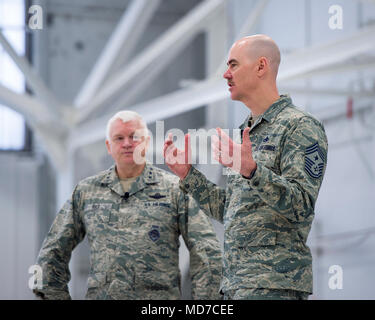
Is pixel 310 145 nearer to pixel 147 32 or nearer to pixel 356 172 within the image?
pixel 356 172

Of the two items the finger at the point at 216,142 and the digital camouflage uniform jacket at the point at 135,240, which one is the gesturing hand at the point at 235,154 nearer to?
the finger at the point at 216,142

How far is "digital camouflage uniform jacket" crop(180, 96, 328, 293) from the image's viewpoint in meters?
3.82

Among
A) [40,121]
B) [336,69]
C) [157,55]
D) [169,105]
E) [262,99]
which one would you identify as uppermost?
[157,55]

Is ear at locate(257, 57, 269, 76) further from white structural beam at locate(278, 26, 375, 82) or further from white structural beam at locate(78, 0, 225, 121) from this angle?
white structural beam at locate(78, 0, 225, 121)

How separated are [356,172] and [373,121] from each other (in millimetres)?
950

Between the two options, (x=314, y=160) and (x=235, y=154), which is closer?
(x=235, y=154)

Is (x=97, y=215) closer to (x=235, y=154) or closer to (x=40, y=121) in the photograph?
(x=235, y=154)

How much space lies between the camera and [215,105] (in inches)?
684

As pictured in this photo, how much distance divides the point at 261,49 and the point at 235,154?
2.84ft

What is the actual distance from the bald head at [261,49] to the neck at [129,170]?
1.95 m

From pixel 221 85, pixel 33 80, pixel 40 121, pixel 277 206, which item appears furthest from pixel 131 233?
pixel 40 121

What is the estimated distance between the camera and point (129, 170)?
19.8 ft

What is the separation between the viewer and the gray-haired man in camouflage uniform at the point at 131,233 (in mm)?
5734

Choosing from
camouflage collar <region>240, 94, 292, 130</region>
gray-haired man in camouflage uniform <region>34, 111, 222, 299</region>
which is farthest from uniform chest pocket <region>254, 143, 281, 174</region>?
gray-haired man in camouflage uniform <region>34, 111, 222, 299</region>
